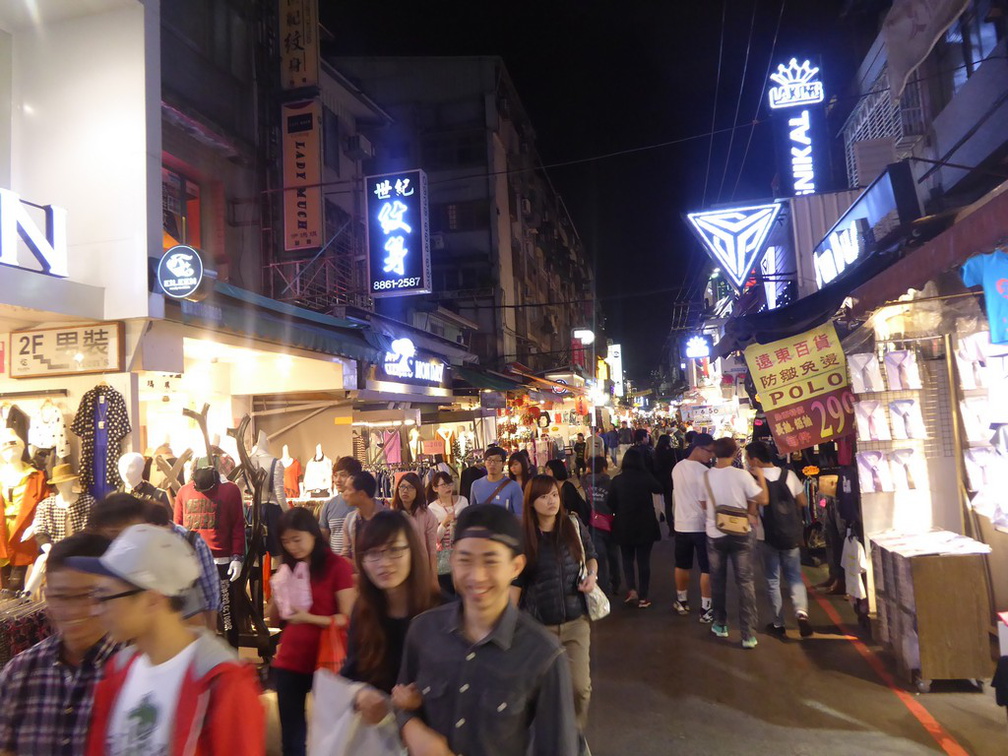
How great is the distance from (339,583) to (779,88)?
14294 mm

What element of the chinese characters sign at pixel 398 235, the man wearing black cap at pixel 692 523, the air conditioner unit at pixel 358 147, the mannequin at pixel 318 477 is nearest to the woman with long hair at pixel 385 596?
the man wearing black cap at pixel 692 523

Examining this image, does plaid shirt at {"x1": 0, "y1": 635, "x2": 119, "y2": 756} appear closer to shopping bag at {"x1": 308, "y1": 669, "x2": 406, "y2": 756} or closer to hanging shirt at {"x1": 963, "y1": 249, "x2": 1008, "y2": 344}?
shopping bag at {"x1": 308, "y1": 669, "x2": 406, "y2": 756}

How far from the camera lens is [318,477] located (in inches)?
411

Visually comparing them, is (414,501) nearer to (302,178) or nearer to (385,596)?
(385,596)

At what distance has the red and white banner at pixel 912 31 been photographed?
5930 millimetres

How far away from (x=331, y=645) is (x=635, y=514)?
5.21m

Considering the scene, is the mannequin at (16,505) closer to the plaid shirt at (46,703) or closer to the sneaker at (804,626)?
the plaid shirt at (46,703)

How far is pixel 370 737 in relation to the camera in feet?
7.10

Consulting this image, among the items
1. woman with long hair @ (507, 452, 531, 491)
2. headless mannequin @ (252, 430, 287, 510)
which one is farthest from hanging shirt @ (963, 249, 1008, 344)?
headless mannequin @ (252, 430, 287, 510)

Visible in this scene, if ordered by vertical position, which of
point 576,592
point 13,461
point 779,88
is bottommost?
point 576,592

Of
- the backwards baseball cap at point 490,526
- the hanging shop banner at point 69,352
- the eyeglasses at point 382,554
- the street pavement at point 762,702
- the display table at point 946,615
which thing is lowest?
the street pavement at point 762,702

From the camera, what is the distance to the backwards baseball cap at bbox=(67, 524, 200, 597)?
6.75ft

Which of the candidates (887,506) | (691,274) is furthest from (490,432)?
(691,274)

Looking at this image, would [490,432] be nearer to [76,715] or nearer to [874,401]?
[874,401]
